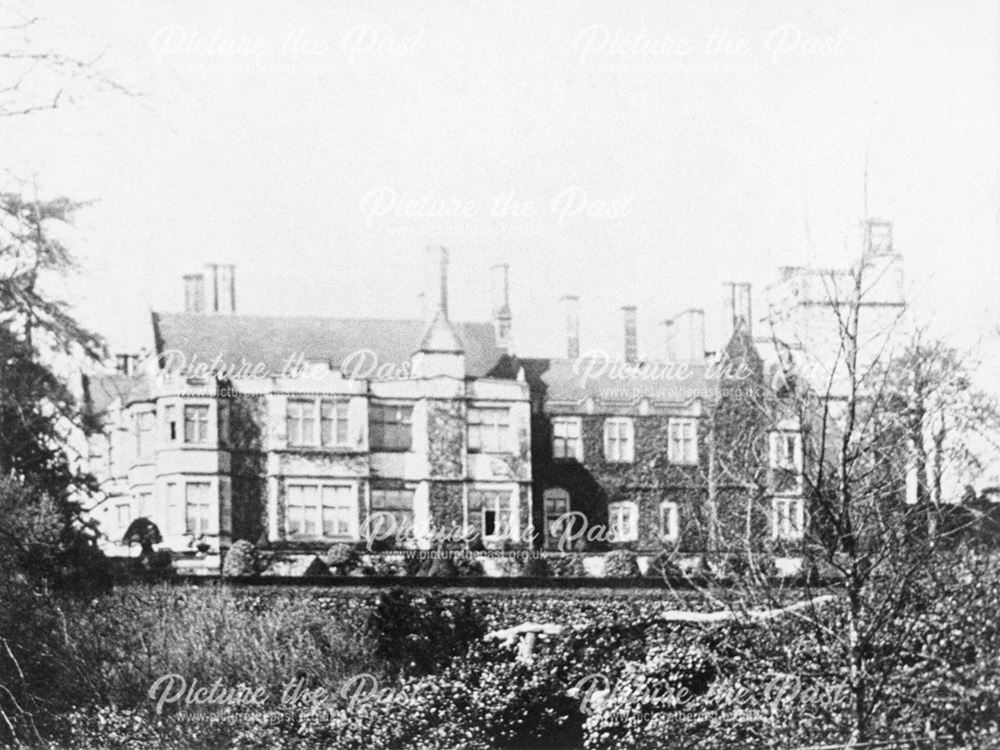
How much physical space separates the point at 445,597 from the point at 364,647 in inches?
81.1

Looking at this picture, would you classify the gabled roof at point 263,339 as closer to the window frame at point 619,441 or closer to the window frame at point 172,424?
the window frame at point 172,424

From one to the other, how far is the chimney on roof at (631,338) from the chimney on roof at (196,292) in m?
10.2

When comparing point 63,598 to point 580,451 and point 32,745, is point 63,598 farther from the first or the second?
point 580,451

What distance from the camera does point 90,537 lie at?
13.5m

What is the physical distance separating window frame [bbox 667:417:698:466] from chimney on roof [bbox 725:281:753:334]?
242 centimetres

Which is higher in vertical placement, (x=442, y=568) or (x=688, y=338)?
(x=688, y=338)

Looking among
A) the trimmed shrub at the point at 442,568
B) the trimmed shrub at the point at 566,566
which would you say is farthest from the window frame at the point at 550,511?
the trimmed shrub at the point at 442,568

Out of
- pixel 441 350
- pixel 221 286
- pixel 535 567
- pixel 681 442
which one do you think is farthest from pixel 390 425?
pixel 681 442

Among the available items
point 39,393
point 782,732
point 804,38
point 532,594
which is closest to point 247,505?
point 532,594

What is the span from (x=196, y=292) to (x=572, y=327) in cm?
908

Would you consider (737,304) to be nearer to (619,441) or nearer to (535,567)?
(619,441)

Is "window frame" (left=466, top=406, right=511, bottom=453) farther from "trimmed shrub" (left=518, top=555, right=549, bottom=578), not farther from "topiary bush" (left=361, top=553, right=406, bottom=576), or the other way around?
"topiary bush" (left=361, top=553, right=406, bottom=576)

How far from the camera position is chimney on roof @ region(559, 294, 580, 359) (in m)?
29.6

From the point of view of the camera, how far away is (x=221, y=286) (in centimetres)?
2514
